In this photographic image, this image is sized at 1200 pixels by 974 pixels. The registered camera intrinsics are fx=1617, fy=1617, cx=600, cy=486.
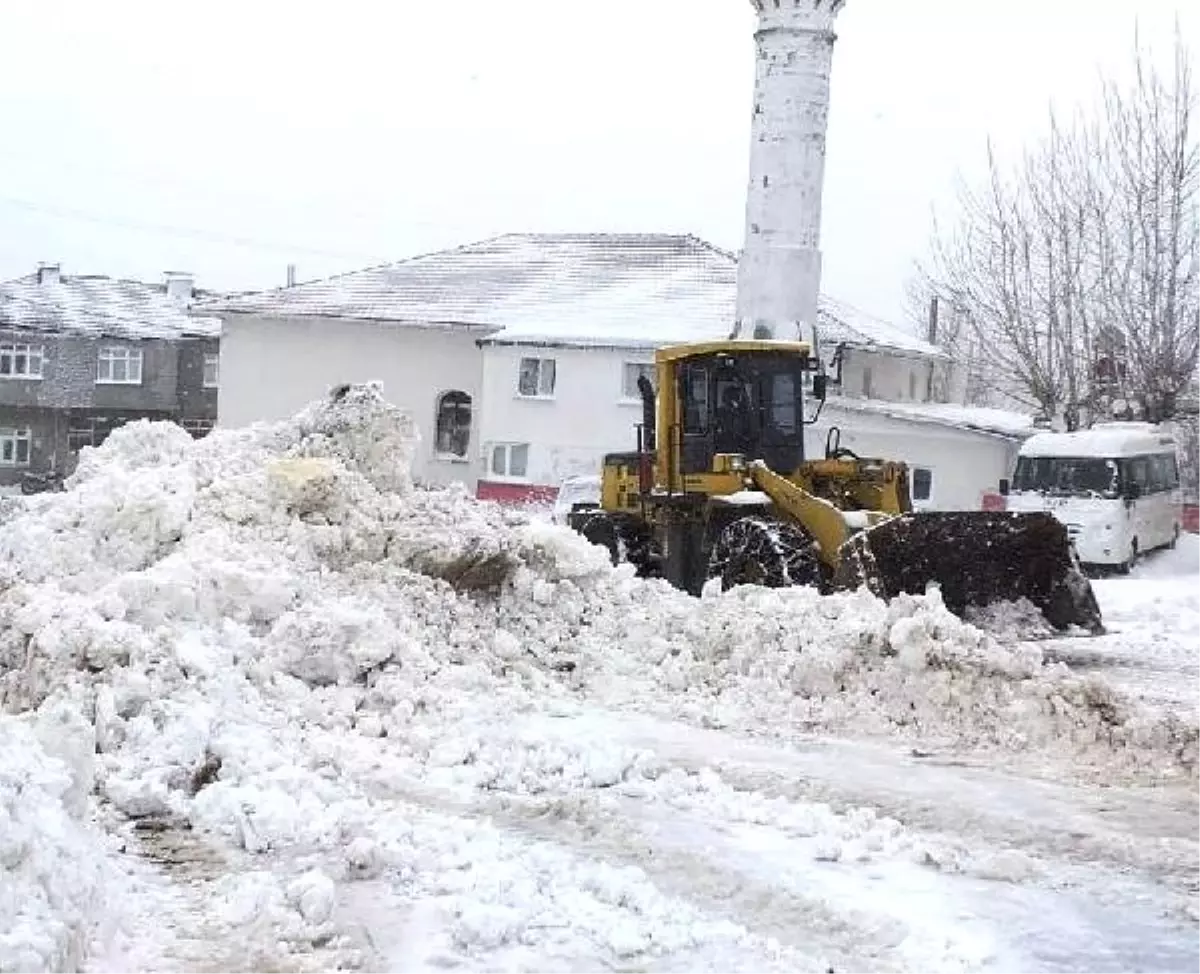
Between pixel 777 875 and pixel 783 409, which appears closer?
pixel 777 875

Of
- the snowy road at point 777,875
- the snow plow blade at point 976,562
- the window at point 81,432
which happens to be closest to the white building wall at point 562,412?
the window at point 81,432

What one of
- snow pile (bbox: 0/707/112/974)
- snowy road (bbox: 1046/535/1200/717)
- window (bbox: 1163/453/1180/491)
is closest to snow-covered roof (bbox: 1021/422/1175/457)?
window (bbox: 1163/453/1180/491)

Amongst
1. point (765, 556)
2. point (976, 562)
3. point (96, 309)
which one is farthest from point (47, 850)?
point (96, 309)

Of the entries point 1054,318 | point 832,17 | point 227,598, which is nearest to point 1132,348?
point 1054,318

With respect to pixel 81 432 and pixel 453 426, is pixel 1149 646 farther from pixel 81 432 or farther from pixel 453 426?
pixel 81 432

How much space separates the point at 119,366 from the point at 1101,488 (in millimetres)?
33527

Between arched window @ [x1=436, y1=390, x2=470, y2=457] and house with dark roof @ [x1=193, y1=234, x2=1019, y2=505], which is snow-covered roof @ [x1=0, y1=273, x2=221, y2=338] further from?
arched window @ [x1=436, y1=390, x2=470, y2=457]

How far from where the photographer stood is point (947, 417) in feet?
103

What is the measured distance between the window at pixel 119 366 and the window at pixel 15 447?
2951mm

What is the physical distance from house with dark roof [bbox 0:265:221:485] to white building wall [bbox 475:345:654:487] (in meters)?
17.5

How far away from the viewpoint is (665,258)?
3728 centimetres

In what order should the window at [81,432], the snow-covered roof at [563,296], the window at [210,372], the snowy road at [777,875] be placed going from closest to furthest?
the snowy road at [777,875], the snow-covered roof at [563,296], the window at [81,432], the window at [210,372]

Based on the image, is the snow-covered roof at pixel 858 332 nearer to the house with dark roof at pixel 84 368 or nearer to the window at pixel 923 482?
the window at pixel 923 482

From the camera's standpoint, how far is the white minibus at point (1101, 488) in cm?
2395
